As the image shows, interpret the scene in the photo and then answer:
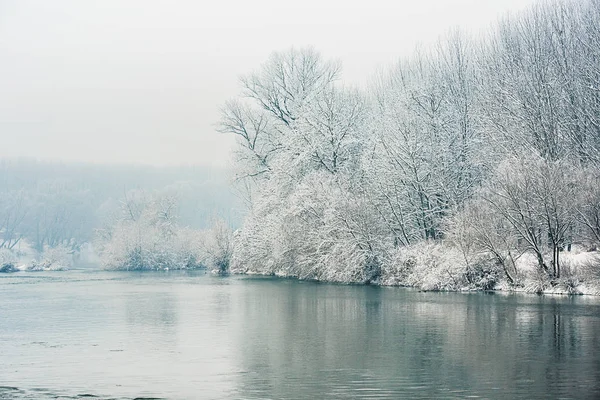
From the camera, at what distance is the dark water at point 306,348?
14.6 meters

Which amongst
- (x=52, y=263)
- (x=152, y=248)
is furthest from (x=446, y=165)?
(x=52, y=263)

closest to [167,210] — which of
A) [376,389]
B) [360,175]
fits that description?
[360,175]

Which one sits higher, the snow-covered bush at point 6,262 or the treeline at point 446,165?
the treeline at point 446,165

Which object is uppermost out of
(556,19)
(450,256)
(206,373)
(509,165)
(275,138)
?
(556,19)

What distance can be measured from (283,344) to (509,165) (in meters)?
20.1

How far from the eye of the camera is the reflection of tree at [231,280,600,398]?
1460cm

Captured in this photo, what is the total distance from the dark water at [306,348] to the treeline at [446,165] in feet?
14.9

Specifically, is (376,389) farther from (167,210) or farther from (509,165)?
(167,210)

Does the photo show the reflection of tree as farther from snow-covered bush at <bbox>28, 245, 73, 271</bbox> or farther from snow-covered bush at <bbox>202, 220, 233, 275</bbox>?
snow-covered bush at <bbox>28, 245, 73, 271</bbox>

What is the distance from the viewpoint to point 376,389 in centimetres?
1434

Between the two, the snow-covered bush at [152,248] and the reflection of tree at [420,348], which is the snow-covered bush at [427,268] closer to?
the reflection of tree at [420,348]

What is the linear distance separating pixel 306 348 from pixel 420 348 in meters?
3.09

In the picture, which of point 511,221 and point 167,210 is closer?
point 511,221

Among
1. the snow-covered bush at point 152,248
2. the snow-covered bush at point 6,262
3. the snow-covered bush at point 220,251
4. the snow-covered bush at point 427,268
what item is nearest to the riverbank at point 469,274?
the snow-covered bush at point 427,268
